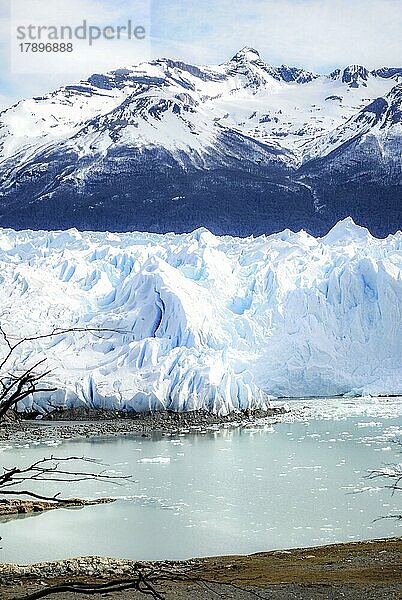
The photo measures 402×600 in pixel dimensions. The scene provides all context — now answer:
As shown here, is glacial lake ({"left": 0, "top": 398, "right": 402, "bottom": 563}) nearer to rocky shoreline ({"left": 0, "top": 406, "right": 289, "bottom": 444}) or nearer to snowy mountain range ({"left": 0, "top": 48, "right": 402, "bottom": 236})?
rocky shoreline ({"left": 0, "top": 406, "right": 289, "bottom": 444})

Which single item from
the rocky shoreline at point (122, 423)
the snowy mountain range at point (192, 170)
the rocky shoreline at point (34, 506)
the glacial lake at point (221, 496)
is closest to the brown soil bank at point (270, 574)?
the glacial lake at point (221, 496)

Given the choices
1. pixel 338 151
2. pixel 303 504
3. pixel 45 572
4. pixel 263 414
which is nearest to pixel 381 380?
pixel 263 414

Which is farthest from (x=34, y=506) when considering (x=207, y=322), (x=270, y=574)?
(x=207, y=322)

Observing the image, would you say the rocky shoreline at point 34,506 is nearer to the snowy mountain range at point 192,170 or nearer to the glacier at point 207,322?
the glacier at point 207,322

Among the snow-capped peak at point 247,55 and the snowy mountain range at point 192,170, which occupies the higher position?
the snow-capped peak at point 247,55

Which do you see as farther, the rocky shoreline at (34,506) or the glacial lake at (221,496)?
the rocky shoreline at (34,506)

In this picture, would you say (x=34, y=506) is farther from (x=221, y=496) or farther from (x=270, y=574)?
(x=270, y=574)
